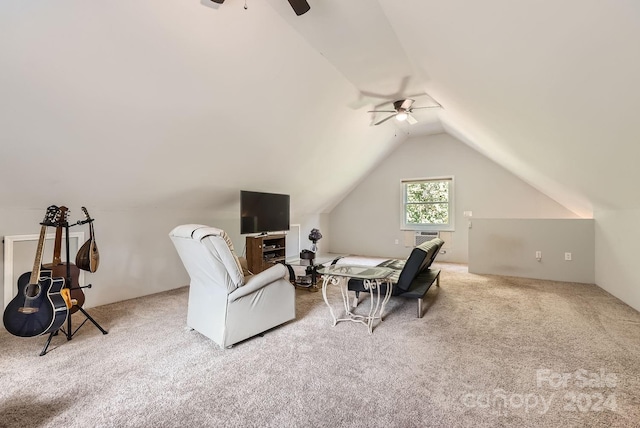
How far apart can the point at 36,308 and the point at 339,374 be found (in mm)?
2368

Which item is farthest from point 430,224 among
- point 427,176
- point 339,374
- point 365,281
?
point 339,374

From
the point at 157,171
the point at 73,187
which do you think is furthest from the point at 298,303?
the point at 73,187

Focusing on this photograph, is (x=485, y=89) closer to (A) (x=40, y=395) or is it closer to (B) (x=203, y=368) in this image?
(B) (x=203, y=368)

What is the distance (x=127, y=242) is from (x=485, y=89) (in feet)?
14.4

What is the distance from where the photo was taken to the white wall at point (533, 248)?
485 centimetres

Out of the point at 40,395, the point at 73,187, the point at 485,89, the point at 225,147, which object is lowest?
the point at 40,395

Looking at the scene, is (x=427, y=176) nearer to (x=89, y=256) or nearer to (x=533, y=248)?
(x=533, y=248)

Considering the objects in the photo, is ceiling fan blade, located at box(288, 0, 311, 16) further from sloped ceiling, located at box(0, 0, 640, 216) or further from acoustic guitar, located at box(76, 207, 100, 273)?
acoustic guitar, located at box(76, 207, 100, 273)

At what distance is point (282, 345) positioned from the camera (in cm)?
252

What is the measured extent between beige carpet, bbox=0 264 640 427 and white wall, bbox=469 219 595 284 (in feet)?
6.00

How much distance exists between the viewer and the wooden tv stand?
16.1 feet

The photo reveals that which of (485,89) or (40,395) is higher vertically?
(485,89)

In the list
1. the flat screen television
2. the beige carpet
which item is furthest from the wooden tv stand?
the beige carpet

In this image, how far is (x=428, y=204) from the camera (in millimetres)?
7066
